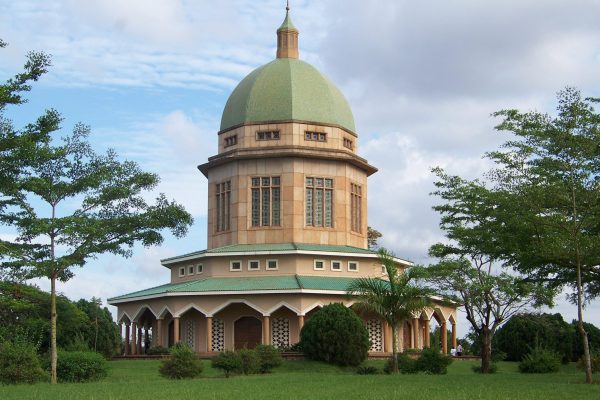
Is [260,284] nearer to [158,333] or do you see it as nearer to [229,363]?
[158,333]

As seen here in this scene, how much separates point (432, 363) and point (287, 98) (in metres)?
22.2

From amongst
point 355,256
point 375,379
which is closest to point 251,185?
point 355,256

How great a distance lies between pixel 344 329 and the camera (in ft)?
142

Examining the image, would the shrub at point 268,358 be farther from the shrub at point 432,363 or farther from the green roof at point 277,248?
the green roof at point 277,248

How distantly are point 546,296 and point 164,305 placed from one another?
21.3m

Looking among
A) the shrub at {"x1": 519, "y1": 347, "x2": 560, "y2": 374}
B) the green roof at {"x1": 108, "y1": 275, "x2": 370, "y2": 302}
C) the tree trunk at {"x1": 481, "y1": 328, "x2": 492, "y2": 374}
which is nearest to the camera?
the tree trunk at {"x1": 481, "y1": 328, "x2": 492, "y2": 374}

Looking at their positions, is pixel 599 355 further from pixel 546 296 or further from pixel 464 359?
pixel 464 359

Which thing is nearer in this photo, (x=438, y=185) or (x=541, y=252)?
(x=541, y=252)

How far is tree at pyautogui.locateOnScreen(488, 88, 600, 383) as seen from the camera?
3097 cm

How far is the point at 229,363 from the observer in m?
38.3

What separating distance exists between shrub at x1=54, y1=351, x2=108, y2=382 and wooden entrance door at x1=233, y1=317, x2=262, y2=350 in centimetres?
1694

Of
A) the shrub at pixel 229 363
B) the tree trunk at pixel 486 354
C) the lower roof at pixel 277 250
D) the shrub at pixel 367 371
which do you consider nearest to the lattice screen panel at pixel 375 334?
the lower roof at pixel 277 250

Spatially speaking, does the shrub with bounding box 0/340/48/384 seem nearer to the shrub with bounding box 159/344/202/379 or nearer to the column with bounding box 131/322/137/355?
the shrub with bounding box 159/344/202/379

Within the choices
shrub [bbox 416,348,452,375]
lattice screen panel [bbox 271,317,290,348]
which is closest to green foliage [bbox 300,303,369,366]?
shrub [bbox 416,348,452,375]
